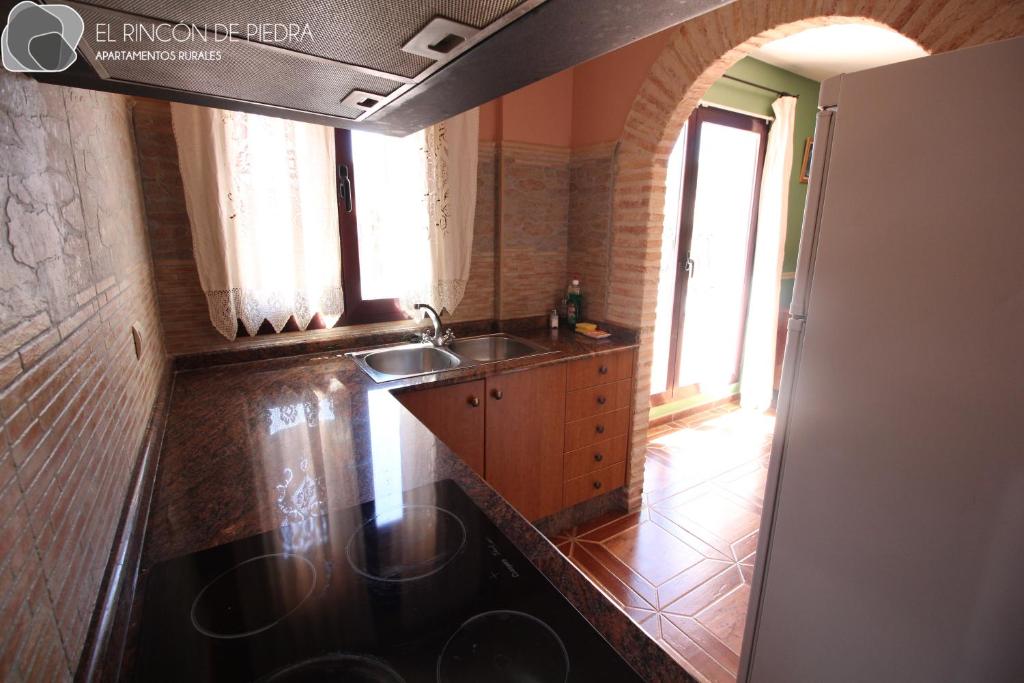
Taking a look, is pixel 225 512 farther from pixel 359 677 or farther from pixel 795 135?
pixel 795 135

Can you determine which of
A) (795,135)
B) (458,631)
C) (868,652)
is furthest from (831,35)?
(458,631)

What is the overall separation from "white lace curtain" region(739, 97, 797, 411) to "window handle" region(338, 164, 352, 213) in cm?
306

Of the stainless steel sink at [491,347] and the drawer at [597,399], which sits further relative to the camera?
the stainless steel sink at [491,347]

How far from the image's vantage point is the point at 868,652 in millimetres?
1071

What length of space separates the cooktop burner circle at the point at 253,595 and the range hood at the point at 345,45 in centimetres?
74

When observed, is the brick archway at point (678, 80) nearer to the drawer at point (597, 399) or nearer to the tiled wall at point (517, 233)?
the drawer at point (597, 399)

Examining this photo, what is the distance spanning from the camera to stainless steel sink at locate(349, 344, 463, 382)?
2156mm

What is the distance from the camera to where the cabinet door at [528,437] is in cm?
205

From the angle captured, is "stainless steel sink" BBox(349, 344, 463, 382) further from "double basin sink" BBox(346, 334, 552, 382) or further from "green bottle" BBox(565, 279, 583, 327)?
"green bottle" BBox(565, 279, 583, 327)

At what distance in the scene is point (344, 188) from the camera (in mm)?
2117

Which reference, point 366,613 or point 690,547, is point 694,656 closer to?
point 690,547

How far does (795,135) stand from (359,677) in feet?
14.2

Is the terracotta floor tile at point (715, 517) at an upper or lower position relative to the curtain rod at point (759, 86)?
lower

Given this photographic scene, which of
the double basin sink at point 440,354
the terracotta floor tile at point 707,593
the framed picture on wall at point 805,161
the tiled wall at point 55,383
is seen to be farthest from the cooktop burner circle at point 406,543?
the framed picture on wall at point 805,161
